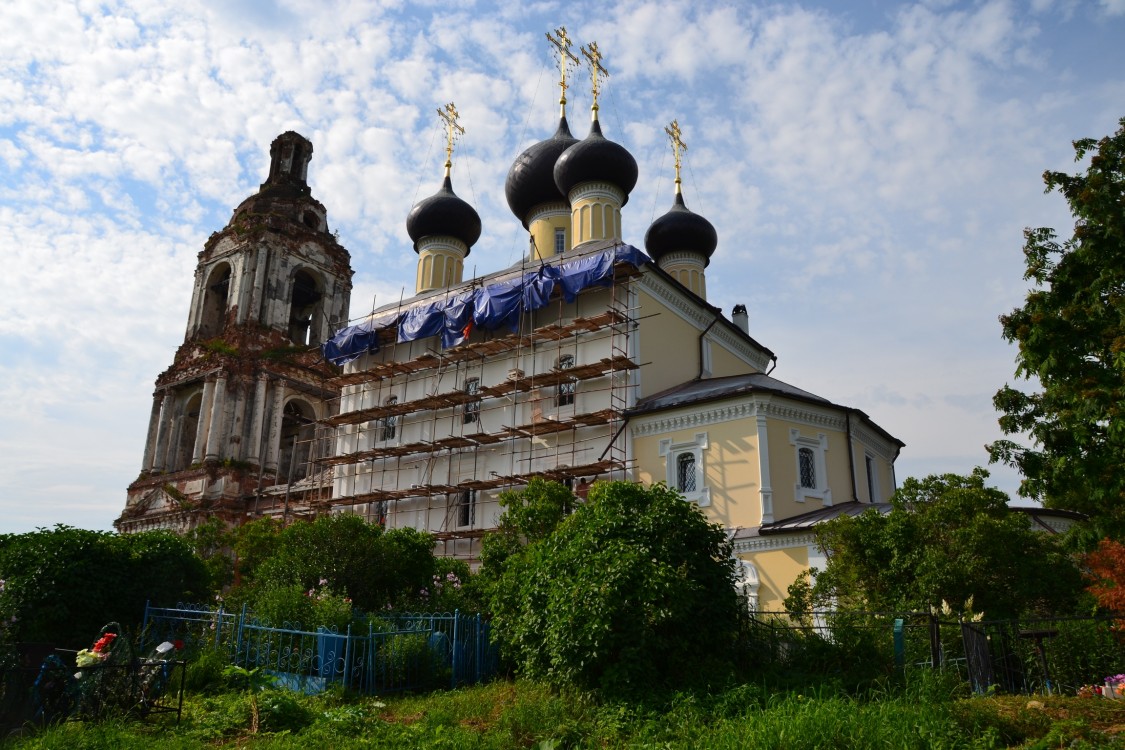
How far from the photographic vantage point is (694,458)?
18109mm

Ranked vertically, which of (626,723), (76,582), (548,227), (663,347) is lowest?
(626,723)

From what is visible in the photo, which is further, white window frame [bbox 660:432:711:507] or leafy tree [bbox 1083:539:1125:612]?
white window frame [bbox 660:432:711:507]

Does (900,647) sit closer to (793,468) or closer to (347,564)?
(793,468)

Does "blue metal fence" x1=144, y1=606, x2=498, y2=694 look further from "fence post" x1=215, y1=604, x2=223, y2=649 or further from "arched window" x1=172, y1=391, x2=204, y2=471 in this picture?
"arched window" x1=172, y1=391, x2=204, y2=471

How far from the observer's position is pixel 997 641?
10375mm

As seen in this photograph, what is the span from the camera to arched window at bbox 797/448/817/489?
1792cm

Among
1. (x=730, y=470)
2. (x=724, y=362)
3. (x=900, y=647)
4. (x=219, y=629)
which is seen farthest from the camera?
(x=724, y=362)

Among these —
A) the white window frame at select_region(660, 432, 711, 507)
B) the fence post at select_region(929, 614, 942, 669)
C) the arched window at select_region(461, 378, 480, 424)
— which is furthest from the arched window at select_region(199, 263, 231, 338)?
the fence post at select_region(929, 614, 942, 669)

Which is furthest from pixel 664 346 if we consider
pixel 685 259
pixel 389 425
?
pixel 389 425

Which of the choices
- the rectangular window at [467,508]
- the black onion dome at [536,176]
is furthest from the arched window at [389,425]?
the black onion dome at [536,176]

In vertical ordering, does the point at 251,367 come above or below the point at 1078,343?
above

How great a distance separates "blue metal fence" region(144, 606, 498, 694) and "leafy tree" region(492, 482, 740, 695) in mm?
771

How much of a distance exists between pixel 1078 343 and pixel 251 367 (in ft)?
92.5

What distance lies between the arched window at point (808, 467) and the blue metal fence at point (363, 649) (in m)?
8.63
